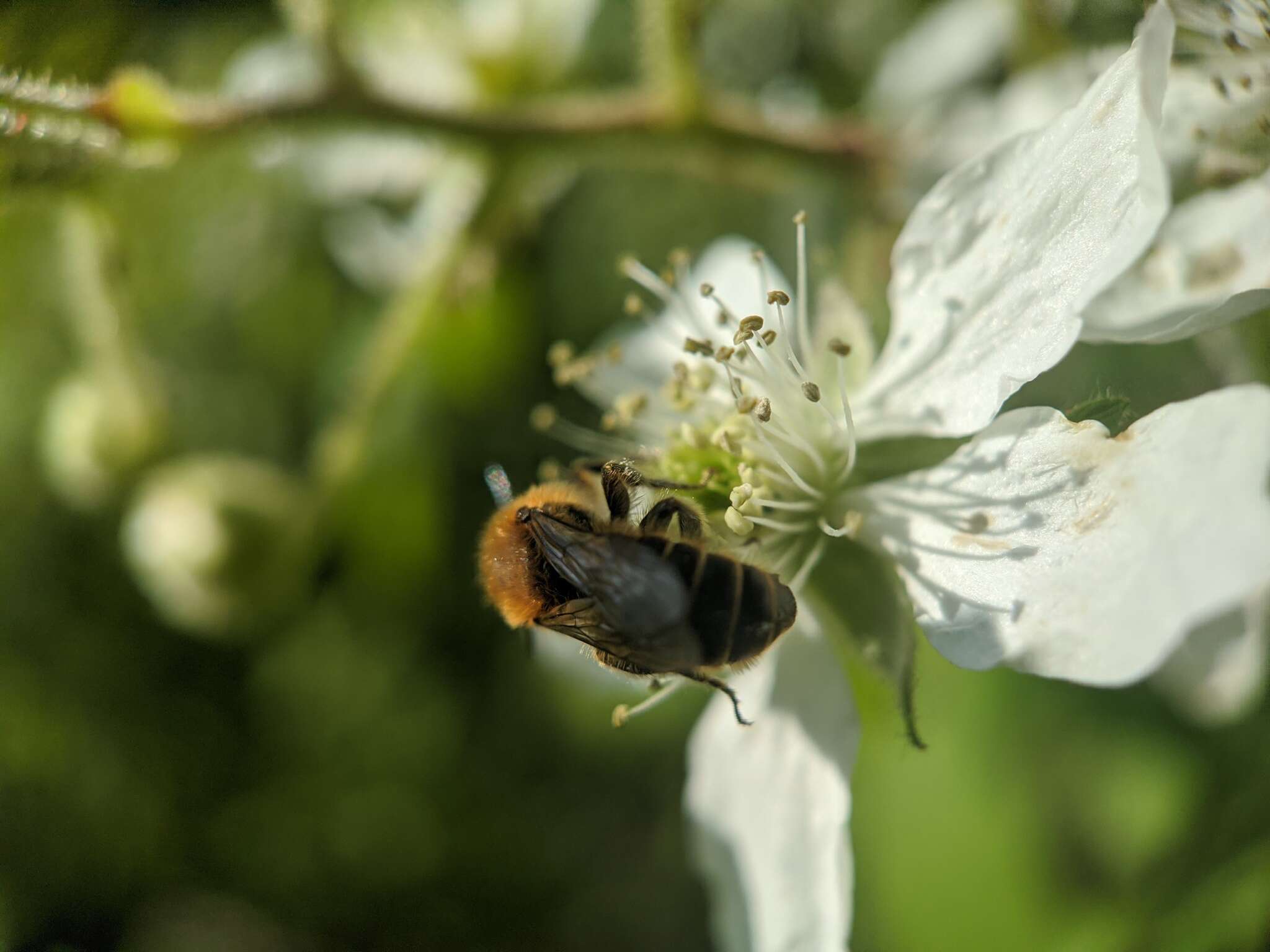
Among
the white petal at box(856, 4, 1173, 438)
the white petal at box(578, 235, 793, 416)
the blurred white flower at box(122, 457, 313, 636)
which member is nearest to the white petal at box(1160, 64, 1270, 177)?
the white petal at box(856, 4, 1173, 438)

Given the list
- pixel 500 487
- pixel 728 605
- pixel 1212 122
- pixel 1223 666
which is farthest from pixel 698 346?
pixel 1223 666

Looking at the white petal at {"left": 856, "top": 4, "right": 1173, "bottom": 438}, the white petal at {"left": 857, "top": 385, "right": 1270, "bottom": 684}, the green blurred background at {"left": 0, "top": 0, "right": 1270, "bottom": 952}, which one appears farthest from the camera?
the green blurred background at {"left": 0, "top": 0, "right": 1270, "bottom": 952}

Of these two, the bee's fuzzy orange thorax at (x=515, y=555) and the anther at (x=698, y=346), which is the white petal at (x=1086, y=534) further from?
the bee's fuzzy orange thorax at (x=515, y=555)

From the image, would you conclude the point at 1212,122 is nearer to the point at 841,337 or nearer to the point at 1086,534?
the point at 841,337

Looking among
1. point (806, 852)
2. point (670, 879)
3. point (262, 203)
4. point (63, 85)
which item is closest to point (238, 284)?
point (262, 203)

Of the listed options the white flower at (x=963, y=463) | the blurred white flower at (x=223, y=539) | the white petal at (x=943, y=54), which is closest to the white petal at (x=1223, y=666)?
the white flower at (x=963, y=463)

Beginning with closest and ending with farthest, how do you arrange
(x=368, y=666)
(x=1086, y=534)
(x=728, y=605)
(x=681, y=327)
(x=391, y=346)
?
(x=1086, y=534) < (x=728, y=605) < (x=681, y=327) < (x=391, y=346) < (x=368, y=666)

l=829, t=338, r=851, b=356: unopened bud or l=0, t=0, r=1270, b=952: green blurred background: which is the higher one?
l=829, t=338, r=851, b=356: unopened bud

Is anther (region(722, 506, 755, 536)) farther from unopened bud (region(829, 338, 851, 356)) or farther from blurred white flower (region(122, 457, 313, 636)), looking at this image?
blurred white flower (region(122, 457, 313, 636))
